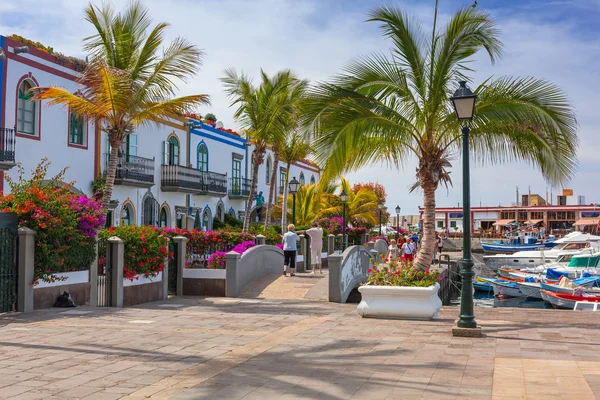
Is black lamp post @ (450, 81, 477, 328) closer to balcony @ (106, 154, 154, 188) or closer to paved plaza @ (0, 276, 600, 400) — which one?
paved plaza @ (0, 276, 600, 400)

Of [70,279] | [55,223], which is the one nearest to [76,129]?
[70,279]

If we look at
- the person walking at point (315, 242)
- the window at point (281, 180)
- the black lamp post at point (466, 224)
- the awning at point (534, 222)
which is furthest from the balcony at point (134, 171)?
the awning at point (534, 222)

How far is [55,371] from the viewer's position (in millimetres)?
7105

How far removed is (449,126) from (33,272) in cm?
891

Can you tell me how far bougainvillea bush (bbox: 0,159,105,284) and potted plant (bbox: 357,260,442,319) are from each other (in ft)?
19.5

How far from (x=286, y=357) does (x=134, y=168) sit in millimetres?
20648

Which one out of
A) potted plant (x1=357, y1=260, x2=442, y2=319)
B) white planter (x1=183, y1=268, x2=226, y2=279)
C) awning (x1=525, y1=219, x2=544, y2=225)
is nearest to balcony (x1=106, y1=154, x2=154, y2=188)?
white planter (x1=183, y1=268, x2=226, y2=279)

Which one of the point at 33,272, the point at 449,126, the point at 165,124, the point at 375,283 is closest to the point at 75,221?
the point at 33,272

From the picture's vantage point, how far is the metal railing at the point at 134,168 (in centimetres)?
2645

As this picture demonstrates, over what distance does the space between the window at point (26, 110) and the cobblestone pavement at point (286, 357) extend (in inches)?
434

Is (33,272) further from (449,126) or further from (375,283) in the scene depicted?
(449,126)

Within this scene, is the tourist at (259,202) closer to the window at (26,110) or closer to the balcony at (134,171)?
the balcony at (134,171)

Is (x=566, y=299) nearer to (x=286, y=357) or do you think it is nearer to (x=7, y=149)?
(x=286, y=357)

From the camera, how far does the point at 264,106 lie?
27047mm
